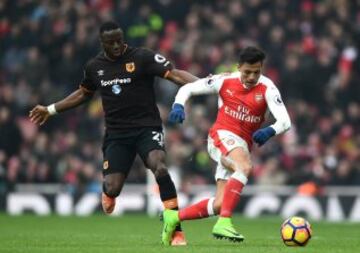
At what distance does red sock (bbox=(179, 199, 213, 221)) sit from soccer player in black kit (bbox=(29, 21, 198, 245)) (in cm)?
69

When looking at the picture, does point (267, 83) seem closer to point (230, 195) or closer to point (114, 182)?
point (230, 195)

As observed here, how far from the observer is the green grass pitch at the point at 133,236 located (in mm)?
10977

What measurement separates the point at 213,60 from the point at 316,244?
1207 centimetres

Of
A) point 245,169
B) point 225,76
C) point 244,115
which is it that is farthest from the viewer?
point 225,76

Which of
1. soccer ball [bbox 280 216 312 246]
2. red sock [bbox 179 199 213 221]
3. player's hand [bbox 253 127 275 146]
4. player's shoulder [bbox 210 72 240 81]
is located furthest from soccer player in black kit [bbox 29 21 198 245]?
soccer ball [bbox 280 216 312 246]

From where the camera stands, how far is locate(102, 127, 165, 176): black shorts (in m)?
12.0

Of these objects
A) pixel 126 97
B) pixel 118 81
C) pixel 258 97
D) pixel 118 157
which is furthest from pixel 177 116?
pixel 118 157

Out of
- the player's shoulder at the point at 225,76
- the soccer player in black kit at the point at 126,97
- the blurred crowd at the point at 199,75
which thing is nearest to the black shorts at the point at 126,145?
the soccer player in black kit at the point at 126,97

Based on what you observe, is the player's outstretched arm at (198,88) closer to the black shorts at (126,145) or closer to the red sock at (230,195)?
the black shorts at (126,145)

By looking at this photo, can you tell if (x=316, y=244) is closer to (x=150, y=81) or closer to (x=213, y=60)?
(x=150, y=81)

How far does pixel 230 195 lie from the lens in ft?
37.0

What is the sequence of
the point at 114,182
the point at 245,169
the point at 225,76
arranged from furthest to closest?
1. the point at 114,182
2. the point at 225,76
3. the point at 245,169

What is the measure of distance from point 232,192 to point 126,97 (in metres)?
1.70

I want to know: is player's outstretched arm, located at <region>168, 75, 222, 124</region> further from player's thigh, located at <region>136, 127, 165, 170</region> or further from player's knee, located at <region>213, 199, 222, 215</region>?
player's knee, located at <region>213, 199, 222, 215</region>
